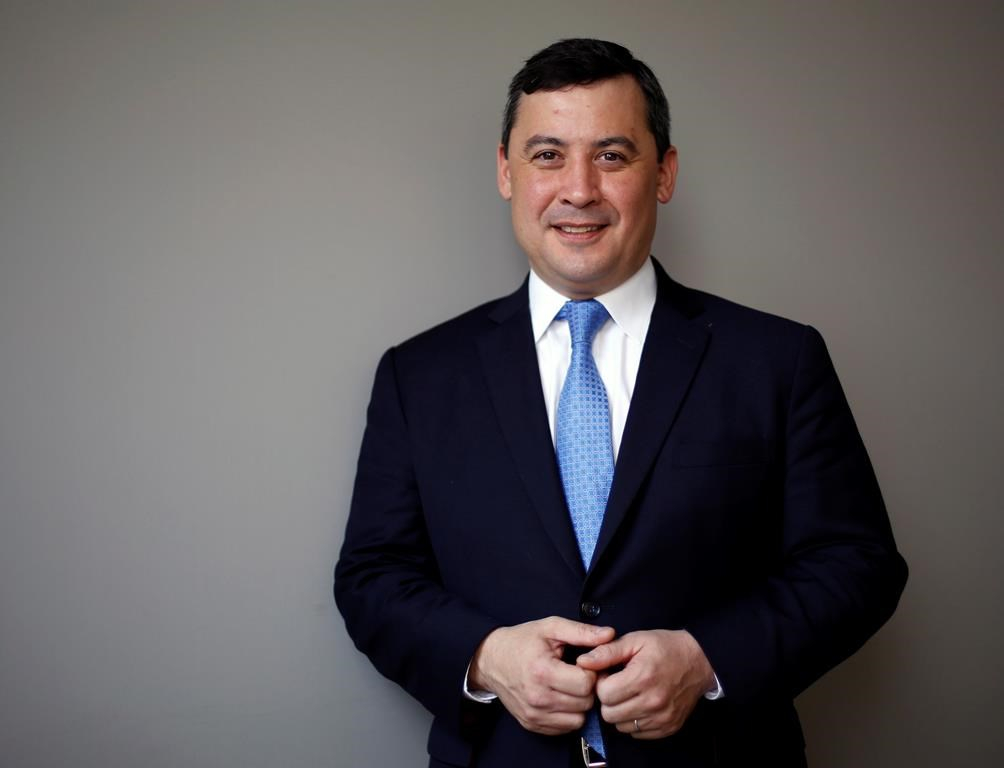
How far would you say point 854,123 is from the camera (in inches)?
90.2

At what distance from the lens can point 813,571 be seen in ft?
5.40

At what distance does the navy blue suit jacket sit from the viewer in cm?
160

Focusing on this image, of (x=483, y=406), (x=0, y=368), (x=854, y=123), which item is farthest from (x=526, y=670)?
(x=854, y=123)

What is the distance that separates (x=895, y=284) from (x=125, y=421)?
179 cm

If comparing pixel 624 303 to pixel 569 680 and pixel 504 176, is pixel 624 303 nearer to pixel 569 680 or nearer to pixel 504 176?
pixel 504 176

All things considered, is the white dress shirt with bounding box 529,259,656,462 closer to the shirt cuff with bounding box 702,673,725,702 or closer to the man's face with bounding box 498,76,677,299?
the man's face with bounding box 498,76,677,299

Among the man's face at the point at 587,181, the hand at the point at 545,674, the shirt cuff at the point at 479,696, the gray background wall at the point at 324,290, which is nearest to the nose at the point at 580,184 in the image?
the man's face at the point at 587,181

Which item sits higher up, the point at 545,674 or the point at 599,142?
the point at 599,142

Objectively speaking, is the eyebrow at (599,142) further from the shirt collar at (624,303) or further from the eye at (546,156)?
the shirt collar at (624,303)

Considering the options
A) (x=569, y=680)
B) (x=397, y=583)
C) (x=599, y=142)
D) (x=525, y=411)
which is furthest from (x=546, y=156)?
(x=569, y=680)

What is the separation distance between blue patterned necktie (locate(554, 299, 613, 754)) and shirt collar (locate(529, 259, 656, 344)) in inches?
4.5

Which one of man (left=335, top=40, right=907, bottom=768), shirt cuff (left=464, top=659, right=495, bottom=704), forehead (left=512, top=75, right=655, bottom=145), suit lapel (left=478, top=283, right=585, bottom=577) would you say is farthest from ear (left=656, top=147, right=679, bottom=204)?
shirt cuff (left=464, top=659, right=495, bottom=704)

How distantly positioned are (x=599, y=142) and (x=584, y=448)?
0.58 metres

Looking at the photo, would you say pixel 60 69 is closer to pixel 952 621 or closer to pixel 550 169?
pixel 550 169
